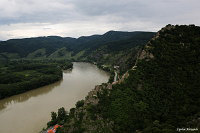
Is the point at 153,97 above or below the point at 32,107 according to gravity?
above

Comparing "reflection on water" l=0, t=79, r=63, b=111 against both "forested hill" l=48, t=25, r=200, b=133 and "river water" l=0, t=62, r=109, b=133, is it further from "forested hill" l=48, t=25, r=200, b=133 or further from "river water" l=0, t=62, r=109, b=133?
"forested hill" l=48, t=25, r=200, b=133

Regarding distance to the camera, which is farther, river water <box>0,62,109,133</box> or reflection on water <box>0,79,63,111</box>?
reflection on water <box>0,79,63,111</box>

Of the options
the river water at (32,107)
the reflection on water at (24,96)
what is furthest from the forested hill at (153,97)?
the reflection on water at (24,96)

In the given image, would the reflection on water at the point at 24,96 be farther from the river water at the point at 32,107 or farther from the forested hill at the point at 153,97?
the forested hill at the point at 153,97

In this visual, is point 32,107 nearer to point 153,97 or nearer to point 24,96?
point 24,96

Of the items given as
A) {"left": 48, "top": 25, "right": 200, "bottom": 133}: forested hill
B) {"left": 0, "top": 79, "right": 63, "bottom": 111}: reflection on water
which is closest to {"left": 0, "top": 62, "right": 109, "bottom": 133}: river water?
{"left": 0, "top": 79, "right": 63, "bottom": 111}: reflection on water

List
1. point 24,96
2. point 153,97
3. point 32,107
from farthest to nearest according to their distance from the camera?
point 24,96
point 32,107
point 153,97

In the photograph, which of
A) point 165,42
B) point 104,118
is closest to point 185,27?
point 165,42

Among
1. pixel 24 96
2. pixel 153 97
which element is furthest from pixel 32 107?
pixel 153 97

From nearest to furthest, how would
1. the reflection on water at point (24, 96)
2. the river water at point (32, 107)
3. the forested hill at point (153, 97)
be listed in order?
the forested hill at point (153, 97), the river water at point (32, 107), the reflection on water at point (24, 96)

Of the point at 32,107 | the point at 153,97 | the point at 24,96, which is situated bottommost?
the point at 24,96
